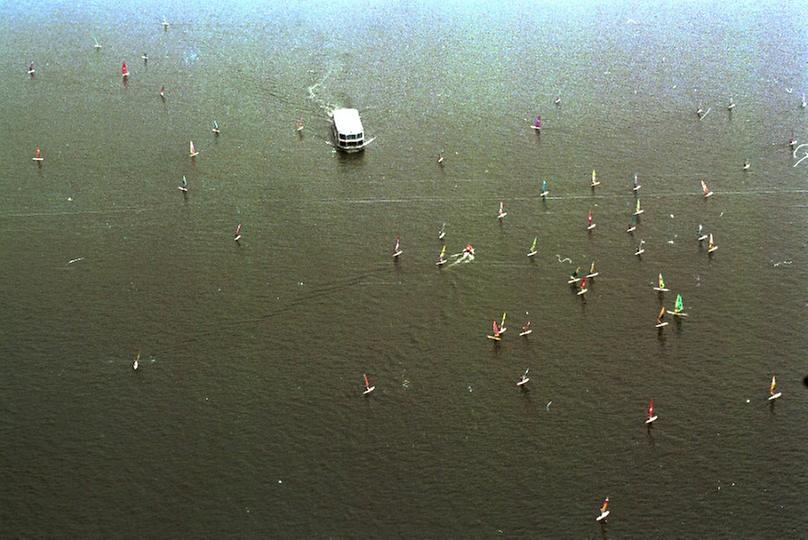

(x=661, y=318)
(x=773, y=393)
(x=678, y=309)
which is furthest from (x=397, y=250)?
(x=773, y=393)

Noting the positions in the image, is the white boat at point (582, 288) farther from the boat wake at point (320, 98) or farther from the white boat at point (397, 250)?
the boat wake at point (320, 98)

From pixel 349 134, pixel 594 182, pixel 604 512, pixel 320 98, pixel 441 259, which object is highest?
pixel 320 98

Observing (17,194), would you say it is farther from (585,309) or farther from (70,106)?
(585,309)

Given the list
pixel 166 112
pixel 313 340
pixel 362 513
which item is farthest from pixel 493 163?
pixel 362 513

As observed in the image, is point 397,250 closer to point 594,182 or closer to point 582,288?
point 582,288

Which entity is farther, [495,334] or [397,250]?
[397,250]

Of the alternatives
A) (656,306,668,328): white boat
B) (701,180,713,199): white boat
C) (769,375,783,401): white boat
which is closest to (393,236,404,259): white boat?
(656,306,668,328): white boat

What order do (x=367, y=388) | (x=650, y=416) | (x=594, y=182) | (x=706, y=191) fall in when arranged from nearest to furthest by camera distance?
(x=650, y=416)
(x=367, y=388)
(x=706, y=191)
(x=594, y=182)
